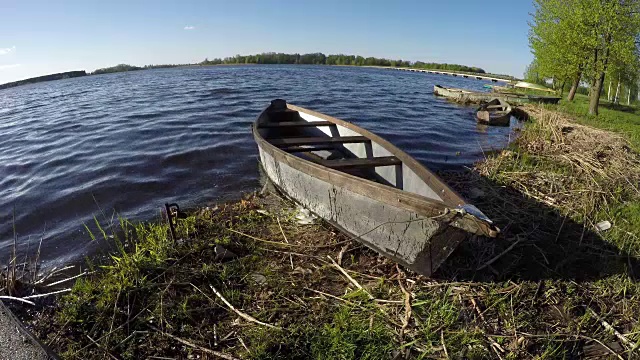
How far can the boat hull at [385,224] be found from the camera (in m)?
3.55

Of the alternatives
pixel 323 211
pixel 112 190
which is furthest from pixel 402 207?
pixel 112 190

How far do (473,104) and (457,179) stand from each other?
785 inches

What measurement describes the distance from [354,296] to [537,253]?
8.86 feet

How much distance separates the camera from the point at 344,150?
8367 millimetres

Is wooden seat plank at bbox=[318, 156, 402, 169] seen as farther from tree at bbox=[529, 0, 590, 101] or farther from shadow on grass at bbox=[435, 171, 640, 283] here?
tree at bbox=[529, 0, 590, 101]

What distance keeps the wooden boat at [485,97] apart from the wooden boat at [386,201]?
59.3 ft

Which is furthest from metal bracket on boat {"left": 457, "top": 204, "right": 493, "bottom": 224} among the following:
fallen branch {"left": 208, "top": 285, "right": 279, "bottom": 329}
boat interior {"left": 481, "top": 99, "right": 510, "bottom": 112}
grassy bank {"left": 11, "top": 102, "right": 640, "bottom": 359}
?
boat interior {"left": 481, "top": 99, "right": 510, "bottom": 112}

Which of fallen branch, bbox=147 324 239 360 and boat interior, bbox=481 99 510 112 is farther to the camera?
boat interior, bbox=481 99 510 112

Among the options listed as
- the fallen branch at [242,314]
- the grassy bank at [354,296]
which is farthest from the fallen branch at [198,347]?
the fallen branch at [242,314]

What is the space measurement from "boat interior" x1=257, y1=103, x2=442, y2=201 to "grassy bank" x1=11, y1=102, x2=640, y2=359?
1211 mm

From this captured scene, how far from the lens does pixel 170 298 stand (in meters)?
3.67

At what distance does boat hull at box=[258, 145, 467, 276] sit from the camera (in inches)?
140

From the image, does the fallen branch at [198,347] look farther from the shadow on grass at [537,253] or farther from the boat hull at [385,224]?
the shadow on grass at [537,253]

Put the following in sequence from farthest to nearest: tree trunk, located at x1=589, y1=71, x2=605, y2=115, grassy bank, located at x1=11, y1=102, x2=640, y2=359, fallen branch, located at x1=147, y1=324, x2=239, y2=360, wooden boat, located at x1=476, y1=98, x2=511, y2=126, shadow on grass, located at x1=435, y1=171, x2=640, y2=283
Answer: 1. wooden boat, located at x1=476, y1=98, x2=511, y2=126
2. tree trunk, located at x1=589, y1=71, x2=605, y2=115
3. shadow on grass, located at x1=435, y1=171, x2=640, y2=283
4. grassy bank, located at x1=11, y1=102, x2=640, y2=359
5. fallen branch, located at x1=147, y1=324, x2=239, y2=360
